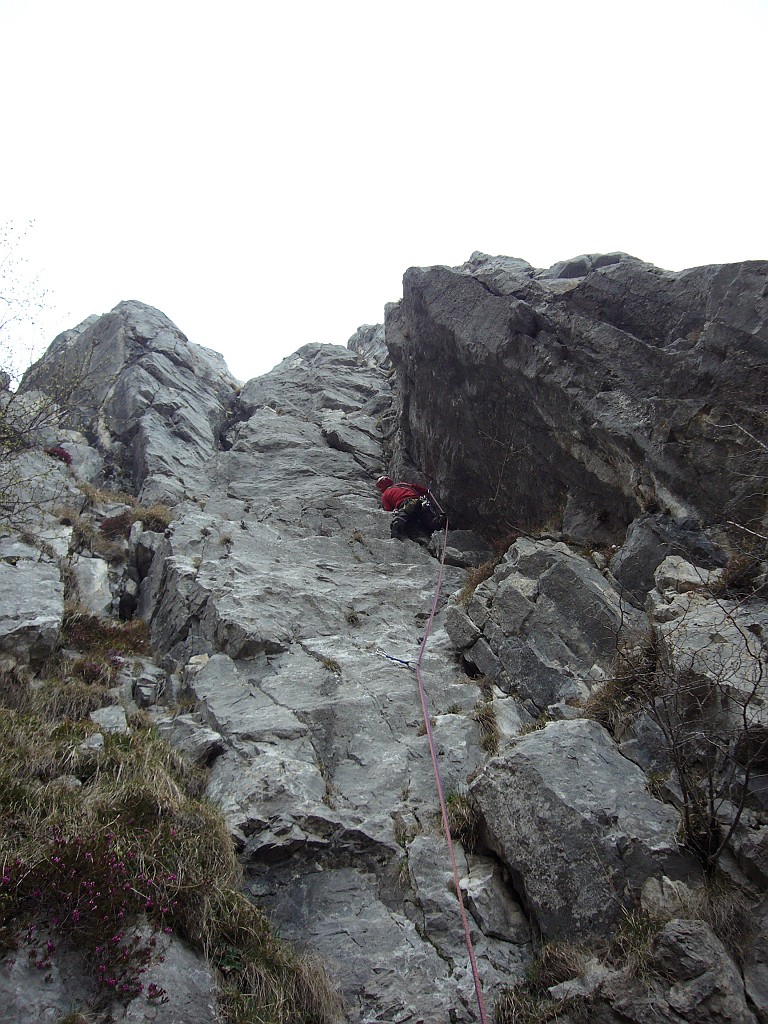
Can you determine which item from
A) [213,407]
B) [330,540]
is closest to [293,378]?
[213,407]

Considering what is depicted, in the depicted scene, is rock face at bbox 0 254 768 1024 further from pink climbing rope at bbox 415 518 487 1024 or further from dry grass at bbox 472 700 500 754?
pink climbing rope at bbox 415 518 487 1024

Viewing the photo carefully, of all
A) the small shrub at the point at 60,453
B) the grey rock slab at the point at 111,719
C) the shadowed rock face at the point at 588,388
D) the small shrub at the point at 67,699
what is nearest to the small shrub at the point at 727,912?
the shadowed rock face at the point at 588,388

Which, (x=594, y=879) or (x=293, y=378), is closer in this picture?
(x=594, y=879)

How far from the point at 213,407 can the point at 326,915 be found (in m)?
16.9

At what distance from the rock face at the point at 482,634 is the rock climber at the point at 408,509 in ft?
1.30

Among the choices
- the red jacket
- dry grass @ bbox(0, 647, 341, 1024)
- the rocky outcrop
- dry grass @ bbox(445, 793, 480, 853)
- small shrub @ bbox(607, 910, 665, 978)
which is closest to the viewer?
small shrub @ bbox(607, 910, 665, 978)

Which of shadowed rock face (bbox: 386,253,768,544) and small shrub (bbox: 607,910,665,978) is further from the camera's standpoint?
shadowed rock face (bbox: 386,253,768,544)

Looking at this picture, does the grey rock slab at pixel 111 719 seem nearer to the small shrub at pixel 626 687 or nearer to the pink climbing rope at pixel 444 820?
the pink climbing rope at pixel 444 820

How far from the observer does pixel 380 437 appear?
1844cm

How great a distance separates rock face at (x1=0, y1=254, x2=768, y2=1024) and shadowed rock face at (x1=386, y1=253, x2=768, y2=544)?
45 mm

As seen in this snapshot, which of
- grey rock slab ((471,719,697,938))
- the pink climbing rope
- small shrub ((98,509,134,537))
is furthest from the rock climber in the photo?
grey rock slab ((471,719,697,938))

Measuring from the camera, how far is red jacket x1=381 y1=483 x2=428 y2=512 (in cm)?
1427

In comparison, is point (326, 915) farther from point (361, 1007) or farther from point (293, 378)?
point (293, 378)

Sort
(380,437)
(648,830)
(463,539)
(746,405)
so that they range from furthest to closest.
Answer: (380,437)
(463,539)
(746,405)
(648,830)
